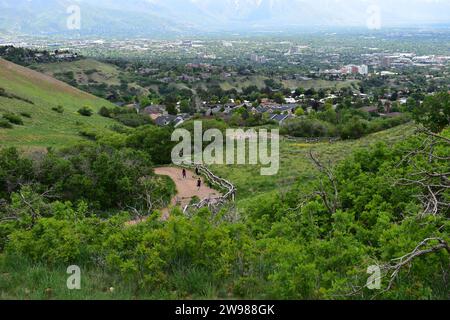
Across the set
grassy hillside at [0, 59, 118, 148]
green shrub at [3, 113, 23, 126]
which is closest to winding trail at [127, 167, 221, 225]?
grassy hillside at [0, 59, 118, 148]

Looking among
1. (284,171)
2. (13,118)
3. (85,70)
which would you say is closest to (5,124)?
(13,118)

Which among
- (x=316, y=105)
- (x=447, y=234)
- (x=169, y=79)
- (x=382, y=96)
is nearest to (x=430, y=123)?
(x=447, y=234)

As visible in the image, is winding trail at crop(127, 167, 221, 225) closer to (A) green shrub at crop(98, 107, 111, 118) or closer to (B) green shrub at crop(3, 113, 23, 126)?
(B) green shrub at crop(3, 113, 23, 126)

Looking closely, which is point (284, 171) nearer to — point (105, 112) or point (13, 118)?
point (13, 118)

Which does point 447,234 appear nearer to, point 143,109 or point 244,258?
point 244,258

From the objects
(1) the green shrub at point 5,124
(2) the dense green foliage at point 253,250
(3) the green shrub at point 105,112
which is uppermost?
(2) the dense green foliage at point 253,250

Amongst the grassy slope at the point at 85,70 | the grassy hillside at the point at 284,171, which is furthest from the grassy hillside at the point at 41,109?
the grassy slope at the point at 85,70

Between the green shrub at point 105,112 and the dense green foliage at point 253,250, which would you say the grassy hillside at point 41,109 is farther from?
the dense green foliage at point 253,250

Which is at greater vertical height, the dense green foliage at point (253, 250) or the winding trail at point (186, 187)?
the dense green foliage at point (253, 250)
